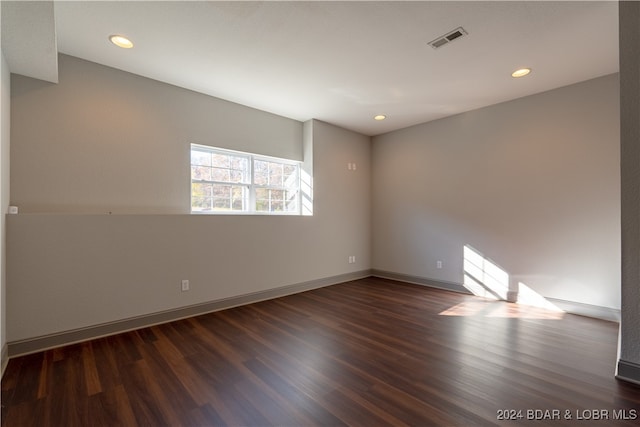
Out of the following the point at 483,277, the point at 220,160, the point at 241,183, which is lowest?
the point at 483,277

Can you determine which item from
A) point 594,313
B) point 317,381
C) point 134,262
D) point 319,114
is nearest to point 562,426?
point 317,381

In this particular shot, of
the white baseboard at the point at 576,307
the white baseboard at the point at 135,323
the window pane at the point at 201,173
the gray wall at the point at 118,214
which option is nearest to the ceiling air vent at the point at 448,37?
the gray wall at the point at 118,214

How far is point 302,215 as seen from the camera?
4.51 meters

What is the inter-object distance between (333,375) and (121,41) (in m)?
3.42

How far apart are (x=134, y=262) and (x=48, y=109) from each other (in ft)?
5.50

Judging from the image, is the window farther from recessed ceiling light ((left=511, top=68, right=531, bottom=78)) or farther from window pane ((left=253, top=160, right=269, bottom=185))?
recessed ceiling light ((left=511, top=68, right=531, bottom=78))

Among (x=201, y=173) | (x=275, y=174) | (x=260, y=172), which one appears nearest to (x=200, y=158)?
(x=201, y=173)

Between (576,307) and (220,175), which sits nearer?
(576,307)

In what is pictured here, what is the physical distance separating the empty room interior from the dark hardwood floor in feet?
0.06

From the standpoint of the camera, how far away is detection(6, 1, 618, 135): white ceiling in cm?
216

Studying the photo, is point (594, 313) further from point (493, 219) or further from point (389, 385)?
point (389, 385)

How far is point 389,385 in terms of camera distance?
1.89m

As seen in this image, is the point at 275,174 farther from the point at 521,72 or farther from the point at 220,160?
the point at 521,72

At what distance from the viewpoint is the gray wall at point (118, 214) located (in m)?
2.47
